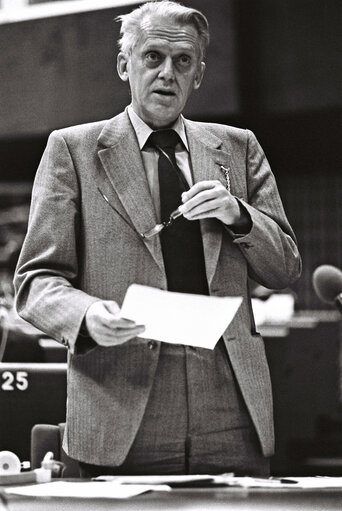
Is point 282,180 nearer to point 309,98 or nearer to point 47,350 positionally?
point 309,98

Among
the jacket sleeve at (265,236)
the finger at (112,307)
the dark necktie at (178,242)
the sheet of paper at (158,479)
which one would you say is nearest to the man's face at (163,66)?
the dark necktie at (178,242)

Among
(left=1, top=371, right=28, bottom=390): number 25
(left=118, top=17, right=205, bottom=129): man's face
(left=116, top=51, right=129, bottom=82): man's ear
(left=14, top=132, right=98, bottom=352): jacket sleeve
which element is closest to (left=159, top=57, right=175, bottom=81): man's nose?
(left=118, top=17, right=205, bottom=129): man's face

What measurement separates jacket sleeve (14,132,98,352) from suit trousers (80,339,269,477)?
0.20 meters

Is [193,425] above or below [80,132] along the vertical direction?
below

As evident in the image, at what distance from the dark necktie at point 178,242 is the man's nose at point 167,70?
0.53ft

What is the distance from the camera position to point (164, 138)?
1.90 meters

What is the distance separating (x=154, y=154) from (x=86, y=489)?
2.47ft

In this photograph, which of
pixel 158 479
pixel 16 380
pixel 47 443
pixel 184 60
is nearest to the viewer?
pixel 158 479

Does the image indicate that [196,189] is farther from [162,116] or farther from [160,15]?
[160,15]

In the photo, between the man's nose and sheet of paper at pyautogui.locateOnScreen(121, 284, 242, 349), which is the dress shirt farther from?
sheet of paper at pyautogui.locateOnScreen(121, 284, 242, 349)

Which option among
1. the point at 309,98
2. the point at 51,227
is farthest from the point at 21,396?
the point at 309,98

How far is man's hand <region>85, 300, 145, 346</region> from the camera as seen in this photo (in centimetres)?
157

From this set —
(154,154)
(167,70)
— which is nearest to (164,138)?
(154,154)

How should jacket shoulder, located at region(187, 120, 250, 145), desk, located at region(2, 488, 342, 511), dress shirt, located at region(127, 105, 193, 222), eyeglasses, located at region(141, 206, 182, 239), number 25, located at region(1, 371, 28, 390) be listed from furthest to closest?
number 25, located at region(1, 371, 28, 390), jacket shoulder, located at region(187, 120, 250, 145), dress shirt, located at region(127, 105, 193, 222), eyeglasses, located at region(141, 206, 182, 239), desk, located at region(2, 488, 342, 511)
